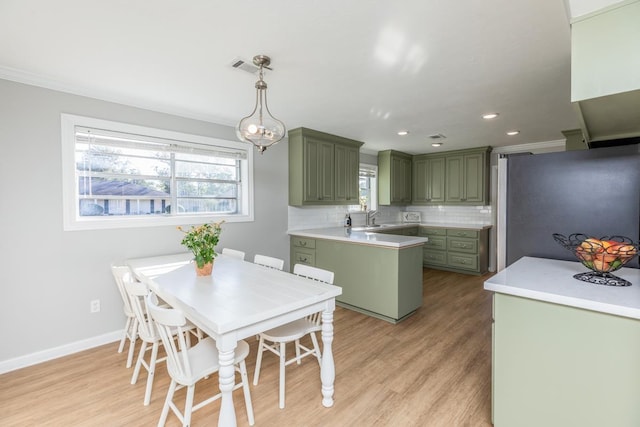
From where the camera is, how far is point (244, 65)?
217 centimetres

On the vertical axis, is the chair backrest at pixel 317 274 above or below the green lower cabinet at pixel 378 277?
above

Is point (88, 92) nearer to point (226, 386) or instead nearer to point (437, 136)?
point (226, 386)

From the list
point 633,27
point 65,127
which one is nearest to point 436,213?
point 633,27

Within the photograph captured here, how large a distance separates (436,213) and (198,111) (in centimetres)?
493

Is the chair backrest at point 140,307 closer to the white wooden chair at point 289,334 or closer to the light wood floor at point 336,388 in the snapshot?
the light wood floor at point 336,388

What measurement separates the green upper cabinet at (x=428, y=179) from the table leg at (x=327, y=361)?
4.74 metres

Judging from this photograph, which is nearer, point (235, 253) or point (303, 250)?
point (235, 253)

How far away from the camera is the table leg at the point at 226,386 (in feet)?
4.51

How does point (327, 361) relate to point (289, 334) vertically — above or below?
below

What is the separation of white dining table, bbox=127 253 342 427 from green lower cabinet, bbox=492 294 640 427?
0.96 metres

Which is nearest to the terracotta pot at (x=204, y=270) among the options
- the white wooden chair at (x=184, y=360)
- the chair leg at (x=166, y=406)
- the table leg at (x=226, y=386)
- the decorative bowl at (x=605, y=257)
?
the white wooden chair at (x=184, y=360)

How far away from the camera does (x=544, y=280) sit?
1.59m

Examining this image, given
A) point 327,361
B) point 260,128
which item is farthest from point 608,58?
point 327,361

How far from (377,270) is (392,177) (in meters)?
2.82
